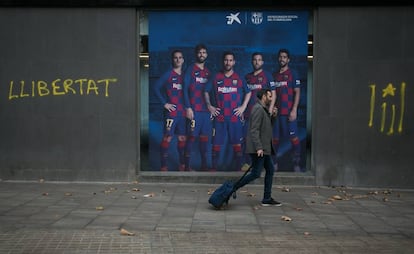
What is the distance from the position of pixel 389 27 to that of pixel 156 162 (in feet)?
17.3

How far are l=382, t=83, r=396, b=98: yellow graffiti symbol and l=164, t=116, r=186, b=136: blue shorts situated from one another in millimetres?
3945

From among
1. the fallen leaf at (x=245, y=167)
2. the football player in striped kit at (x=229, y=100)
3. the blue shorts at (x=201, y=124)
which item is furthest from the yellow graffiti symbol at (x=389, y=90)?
the blue shorts at (x=201, y=124)

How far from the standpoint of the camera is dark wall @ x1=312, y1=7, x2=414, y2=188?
10.4 metres

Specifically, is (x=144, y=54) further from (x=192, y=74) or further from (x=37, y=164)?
(x=37, y=164)

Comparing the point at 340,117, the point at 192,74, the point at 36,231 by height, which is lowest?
the point at 36,231

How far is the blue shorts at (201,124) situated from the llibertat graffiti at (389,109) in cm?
315

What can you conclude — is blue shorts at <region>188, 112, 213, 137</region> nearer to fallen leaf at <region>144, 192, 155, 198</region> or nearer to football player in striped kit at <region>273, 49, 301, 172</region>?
football player in striped kit at <region>273, 49, 301, 172</region>

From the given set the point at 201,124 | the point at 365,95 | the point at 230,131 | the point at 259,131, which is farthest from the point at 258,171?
the point at 365,95

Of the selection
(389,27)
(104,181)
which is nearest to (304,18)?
(389,27)

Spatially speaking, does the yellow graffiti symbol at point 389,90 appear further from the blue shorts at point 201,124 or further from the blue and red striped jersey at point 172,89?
the blue and red striped jersey at point 172,89

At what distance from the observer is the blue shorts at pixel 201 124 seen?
424 inches

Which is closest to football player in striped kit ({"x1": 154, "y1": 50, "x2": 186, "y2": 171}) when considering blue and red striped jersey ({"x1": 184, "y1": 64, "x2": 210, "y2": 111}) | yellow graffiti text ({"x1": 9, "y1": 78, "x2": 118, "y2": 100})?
blue and red striped jersey ({"x1": 184, "y1": 64, "x2": 210, "y2": 111})

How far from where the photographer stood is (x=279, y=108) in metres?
10.8

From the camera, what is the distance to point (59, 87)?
35.4 ft
